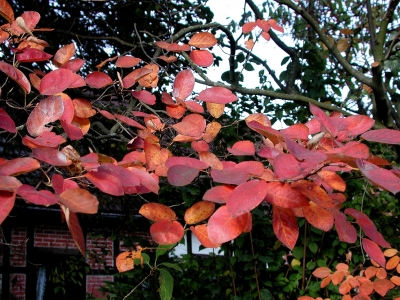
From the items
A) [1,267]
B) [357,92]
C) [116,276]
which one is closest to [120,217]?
[116,276]

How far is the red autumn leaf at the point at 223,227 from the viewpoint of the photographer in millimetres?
831

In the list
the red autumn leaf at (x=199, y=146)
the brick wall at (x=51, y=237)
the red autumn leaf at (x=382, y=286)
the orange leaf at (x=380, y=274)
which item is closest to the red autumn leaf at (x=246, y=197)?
the red autumn leaf at (x=199, y=146)

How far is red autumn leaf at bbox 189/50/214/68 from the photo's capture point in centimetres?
171

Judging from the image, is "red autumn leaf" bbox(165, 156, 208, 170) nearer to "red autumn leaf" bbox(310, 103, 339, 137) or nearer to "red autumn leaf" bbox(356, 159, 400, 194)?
"red autumn leaf" bbox(310, 103, 339, 137)

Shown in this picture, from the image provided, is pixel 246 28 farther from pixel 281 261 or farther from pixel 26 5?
pixel 26 5

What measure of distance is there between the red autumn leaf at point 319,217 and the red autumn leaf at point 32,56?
828mm

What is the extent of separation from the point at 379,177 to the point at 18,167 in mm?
561

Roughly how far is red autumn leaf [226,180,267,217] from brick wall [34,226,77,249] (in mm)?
6511

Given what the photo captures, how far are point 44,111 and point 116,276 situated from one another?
8.21 feet

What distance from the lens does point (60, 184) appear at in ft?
2.58

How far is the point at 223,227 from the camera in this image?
0.84 metres

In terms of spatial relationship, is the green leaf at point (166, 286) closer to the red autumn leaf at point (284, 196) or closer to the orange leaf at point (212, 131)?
the orange leaf at point (212, 131)

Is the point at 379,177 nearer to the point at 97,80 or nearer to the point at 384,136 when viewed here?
the point at 384,136

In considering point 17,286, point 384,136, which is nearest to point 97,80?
point 384,136
